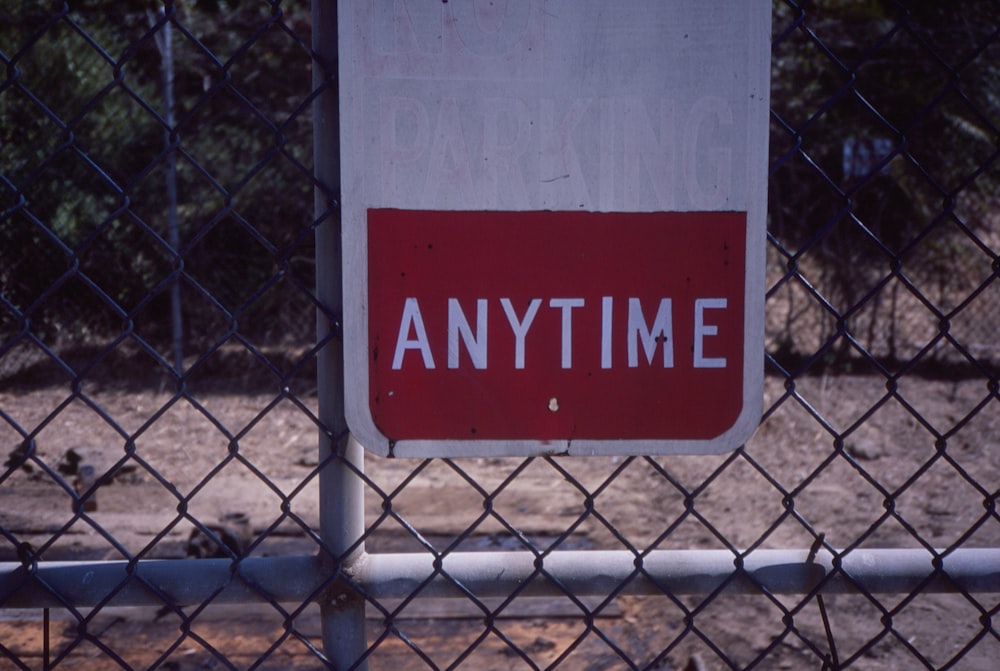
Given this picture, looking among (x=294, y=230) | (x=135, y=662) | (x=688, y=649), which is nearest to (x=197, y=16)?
(x=294, y=230)

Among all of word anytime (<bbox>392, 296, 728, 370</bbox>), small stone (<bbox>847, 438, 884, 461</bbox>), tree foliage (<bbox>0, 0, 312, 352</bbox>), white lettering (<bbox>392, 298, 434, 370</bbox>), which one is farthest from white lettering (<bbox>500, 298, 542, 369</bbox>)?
tree foliage (<bbox>0, 0, 312, 352</bbox>)

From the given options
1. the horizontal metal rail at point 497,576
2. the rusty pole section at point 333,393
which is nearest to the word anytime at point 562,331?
the rusty pole section at point 333,393

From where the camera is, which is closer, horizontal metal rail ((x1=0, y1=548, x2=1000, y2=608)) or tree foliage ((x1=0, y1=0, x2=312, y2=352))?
horizontal metal rail ((x1=0, y1=548, x2=1000, y2=608))

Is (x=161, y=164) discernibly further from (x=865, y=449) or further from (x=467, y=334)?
(x=467, y=334)

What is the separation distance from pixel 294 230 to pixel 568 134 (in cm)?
561

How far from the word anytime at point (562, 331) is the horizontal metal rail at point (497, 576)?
324 millimetres

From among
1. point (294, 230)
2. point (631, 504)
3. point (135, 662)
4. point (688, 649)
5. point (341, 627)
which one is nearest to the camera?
point (341, 627)

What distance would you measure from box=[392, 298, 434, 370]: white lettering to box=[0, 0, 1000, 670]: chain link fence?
101 millimetres

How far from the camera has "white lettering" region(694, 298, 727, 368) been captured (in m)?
1.38

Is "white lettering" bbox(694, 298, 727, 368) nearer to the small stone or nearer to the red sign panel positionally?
the red sign panel

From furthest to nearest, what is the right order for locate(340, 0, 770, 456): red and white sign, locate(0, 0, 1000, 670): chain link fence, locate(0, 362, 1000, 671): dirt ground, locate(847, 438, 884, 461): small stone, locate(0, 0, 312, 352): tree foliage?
locate(0, 0, 312, 352): tree foliage → locate(847, 438, 884, 461): small stone → locate(0, 362, 1000, 671): dirt ground → locate(0, 0, 1000, 670): chain link fence → locate(340, 0, 770, 456): red and white sign

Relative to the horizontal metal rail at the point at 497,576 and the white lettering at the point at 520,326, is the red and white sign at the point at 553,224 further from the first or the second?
the horizontal metal rail at the point at 497,576

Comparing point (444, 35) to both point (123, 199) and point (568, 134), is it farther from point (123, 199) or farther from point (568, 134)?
point (123, 199)

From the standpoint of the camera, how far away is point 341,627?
140 cm
